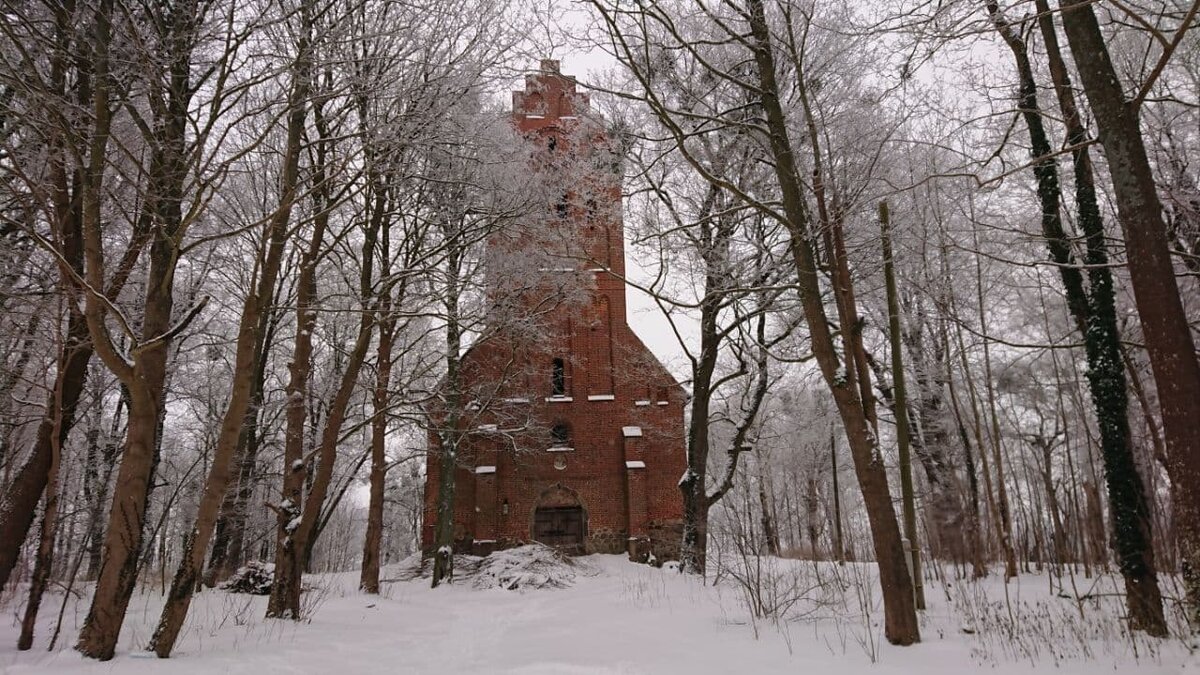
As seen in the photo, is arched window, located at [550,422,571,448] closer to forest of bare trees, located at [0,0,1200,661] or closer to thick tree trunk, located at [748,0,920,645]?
forest of bare trees, located at [0,0,1200,661]

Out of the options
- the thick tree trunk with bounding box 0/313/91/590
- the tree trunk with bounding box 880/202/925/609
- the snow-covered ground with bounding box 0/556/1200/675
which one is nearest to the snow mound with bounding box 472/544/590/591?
the snow-covered ground with bounding box 0/556/1200/675

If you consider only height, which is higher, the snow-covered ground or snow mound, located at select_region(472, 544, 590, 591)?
the snow-covered ground

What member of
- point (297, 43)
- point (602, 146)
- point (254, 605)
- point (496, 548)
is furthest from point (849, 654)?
point (496, 548)

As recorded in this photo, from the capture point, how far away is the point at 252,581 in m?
13.2

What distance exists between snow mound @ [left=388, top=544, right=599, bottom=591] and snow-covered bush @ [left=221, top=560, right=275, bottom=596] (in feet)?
14.8

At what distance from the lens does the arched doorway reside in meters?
20.4

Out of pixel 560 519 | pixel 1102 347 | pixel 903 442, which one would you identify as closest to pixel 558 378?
pixel 560 519

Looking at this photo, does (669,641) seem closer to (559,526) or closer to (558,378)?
(559,526)

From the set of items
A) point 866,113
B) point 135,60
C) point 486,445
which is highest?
point 866,113

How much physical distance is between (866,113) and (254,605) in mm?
13036

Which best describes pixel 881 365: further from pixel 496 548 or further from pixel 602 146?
pixel 496 548

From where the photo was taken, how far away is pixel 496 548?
19875mm

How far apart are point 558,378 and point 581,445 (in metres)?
2.52

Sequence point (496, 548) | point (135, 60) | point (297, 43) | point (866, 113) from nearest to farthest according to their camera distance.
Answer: point (135, 60), point (297, 43), point (866, 113), point (496, 548)
